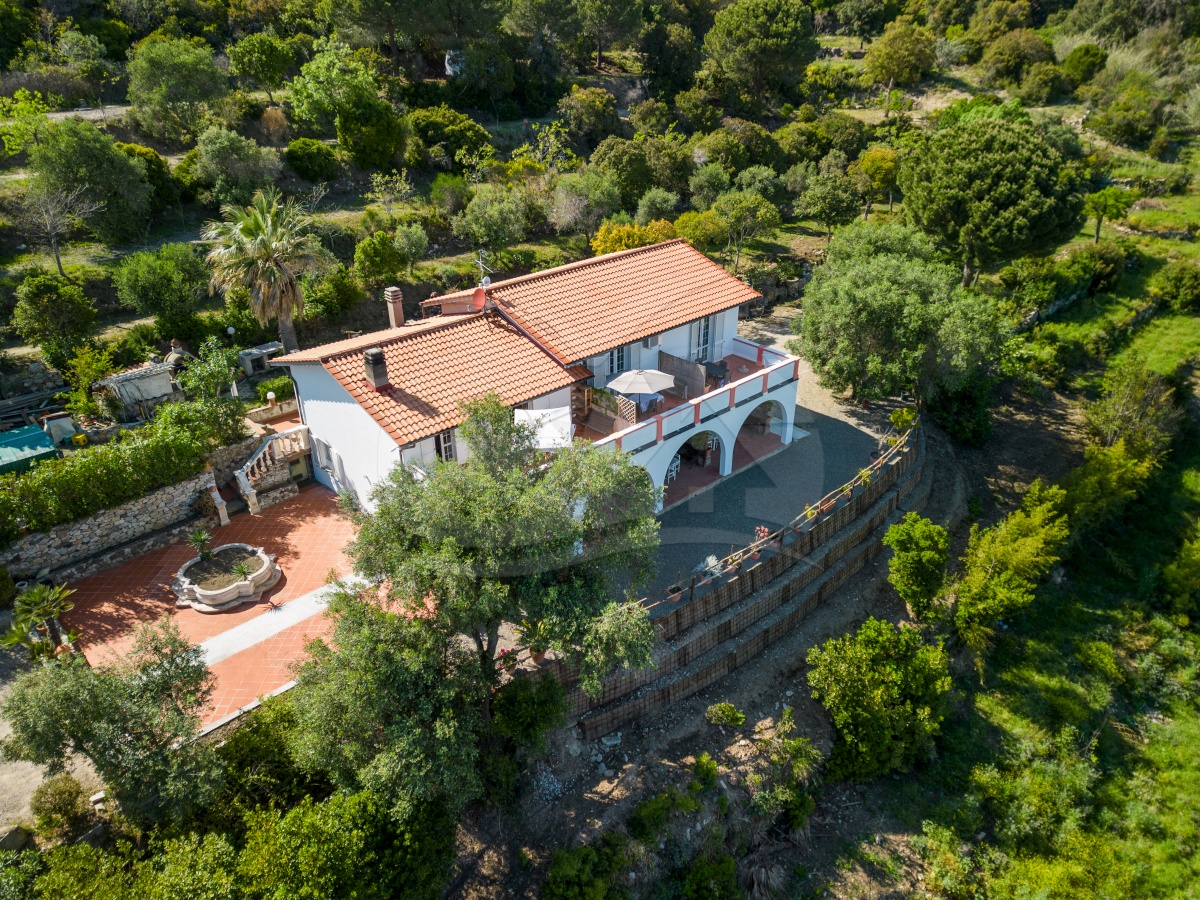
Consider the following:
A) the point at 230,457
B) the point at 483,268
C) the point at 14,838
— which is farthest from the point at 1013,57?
the point at 14,838

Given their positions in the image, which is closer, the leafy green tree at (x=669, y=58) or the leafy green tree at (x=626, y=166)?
the leafy green tree at (x=626, y=166)

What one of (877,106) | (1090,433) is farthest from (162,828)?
(877,106)

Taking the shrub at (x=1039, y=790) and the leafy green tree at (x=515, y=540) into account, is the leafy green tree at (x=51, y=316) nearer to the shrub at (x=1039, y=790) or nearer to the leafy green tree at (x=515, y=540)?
the leafy green tree at (x=515, y=540)

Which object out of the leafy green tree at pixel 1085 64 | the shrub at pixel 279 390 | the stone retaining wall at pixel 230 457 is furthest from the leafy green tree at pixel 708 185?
the leafy green tree at pixel 1085 64

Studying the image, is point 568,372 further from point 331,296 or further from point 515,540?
point 331,296

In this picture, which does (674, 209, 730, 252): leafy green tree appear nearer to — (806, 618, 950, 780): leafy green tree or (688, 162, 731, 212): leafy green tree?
(688, 162, 731, 212): leafy green tree
